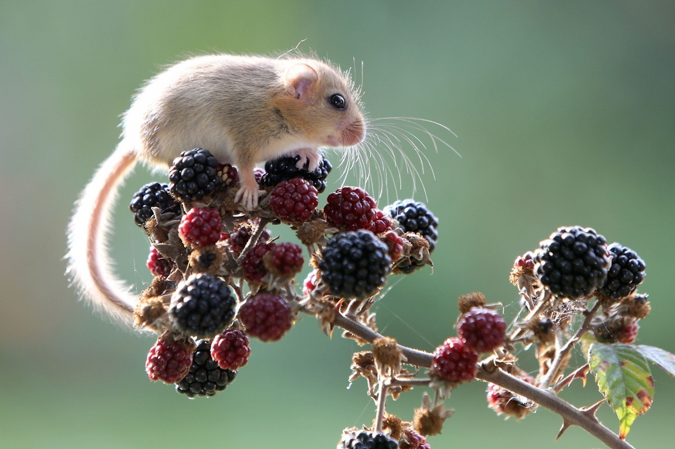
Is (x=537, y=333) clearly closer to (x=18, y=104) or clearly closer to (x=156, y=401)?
(x=156, y=401)

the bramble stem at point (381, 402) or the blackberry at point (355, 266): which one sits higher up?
the blackberry at point (355, 266)

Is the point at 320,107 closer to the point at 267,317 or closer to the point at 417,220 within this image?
the point at 417,220

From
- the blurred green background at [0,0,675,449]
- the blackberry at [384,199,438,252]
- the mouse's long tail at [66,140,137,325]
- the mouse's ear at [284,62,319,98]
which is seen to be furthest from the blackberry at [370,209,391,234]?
the blurred green background at [0,0,675,449]

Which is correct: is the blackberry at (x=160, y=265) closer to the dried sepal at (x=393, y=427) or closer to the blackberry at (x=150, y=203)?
the blackberry at (x=150, y=203)

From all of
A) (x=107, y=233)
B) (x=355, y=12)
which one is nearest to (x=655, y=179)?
(x=355, y=12)

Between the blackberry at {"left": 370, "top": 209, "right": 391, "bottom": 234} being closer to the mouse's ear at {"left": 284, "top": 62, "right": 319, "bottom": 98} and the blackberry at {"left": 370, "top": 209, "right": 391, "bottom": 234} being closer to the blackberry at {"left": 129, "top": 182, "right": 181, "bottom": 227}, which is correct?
the blackberry at {"left": 129, "top": 182, "right": 181, "bottom": 227}

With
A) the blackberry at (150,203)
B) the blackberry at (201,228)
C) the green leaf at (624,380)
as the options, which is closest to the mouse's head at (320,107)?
the blackberry at (150,203)

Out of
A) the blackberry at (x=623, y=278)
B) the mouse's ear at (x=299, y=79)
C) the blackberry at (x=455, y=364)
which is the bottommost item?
the blackberry at (x=455, y=364)
